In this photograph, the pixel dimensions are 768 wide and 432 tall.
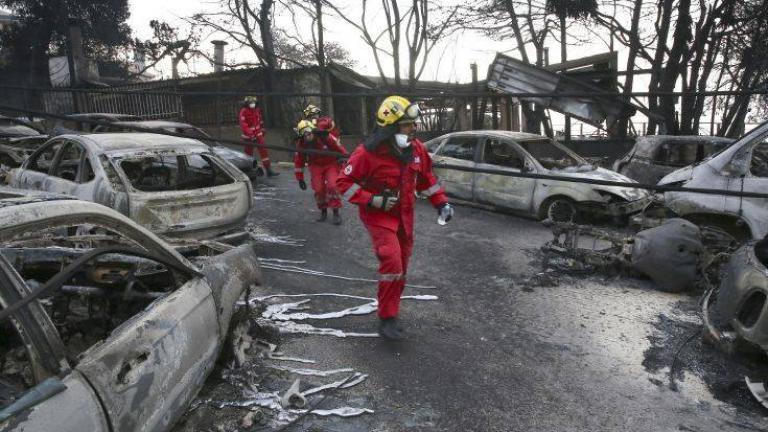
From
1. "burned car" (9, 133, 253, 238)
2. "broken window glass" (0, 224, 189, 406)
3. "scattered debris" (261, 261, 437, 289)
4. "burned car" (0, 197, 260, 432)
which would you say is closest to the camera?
"burned car" (0, 197, 260, 432)

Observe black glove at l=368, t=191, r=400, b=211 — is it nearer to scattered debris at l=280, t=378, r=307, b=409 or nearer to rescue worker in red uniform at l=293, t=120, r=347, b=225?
scattered debris at l=280, t=378, r=307, b=409

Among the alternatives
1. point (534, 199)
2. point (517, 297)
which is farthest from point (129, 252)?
point (534, 199)

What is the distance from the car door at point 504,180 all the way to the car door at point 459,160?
17 centimetres

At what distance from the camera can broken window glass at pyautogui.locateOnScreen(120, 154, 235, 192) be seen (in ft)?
19.7

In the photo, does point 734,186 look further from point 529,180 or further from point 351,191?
point 351,191

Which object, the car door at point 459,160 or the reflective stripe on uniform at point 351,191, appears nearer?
the reflective stripe on uniform at point 351,191

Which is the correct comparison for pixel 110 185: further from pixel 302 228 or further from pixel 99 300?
pixel 302 228

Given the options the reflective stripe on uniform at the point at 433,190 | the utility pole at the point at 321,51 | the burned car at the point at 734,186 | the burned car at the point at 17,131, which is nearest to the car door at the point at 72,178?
the reflective stripe on uniform at the point at 433,190

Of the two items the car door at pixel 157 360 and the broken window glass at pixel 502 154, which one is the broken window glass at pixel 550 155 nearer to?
the broken window glass at pixel 502 154

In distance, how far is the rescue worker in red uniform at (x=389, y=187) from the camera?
165 inches

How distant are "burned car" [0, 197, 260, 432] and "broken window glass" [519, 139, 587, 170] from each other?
227 inches

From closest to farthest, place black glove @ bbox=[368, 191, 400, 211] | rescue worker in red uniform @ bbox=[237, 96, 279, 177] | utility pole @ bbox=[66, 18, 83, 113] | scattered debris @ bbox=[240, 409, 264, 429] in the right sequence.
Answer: scattered debris @ bbox=[240, 409, 264, 429]
black glove @ bbox=[368, 191, 400, 211]
rescue worker in red uniform @ bbox=[237, 96, 279, 177]
utility pole @ bbox=[66, 18, 83, 113]

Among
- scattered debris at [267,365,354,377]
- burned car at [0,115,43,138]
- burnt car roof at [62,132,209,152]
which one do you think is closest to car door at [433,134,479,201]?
burnt car roof at [62,132,209,152]

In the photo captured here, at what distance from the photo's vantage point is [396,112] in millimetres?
4320
